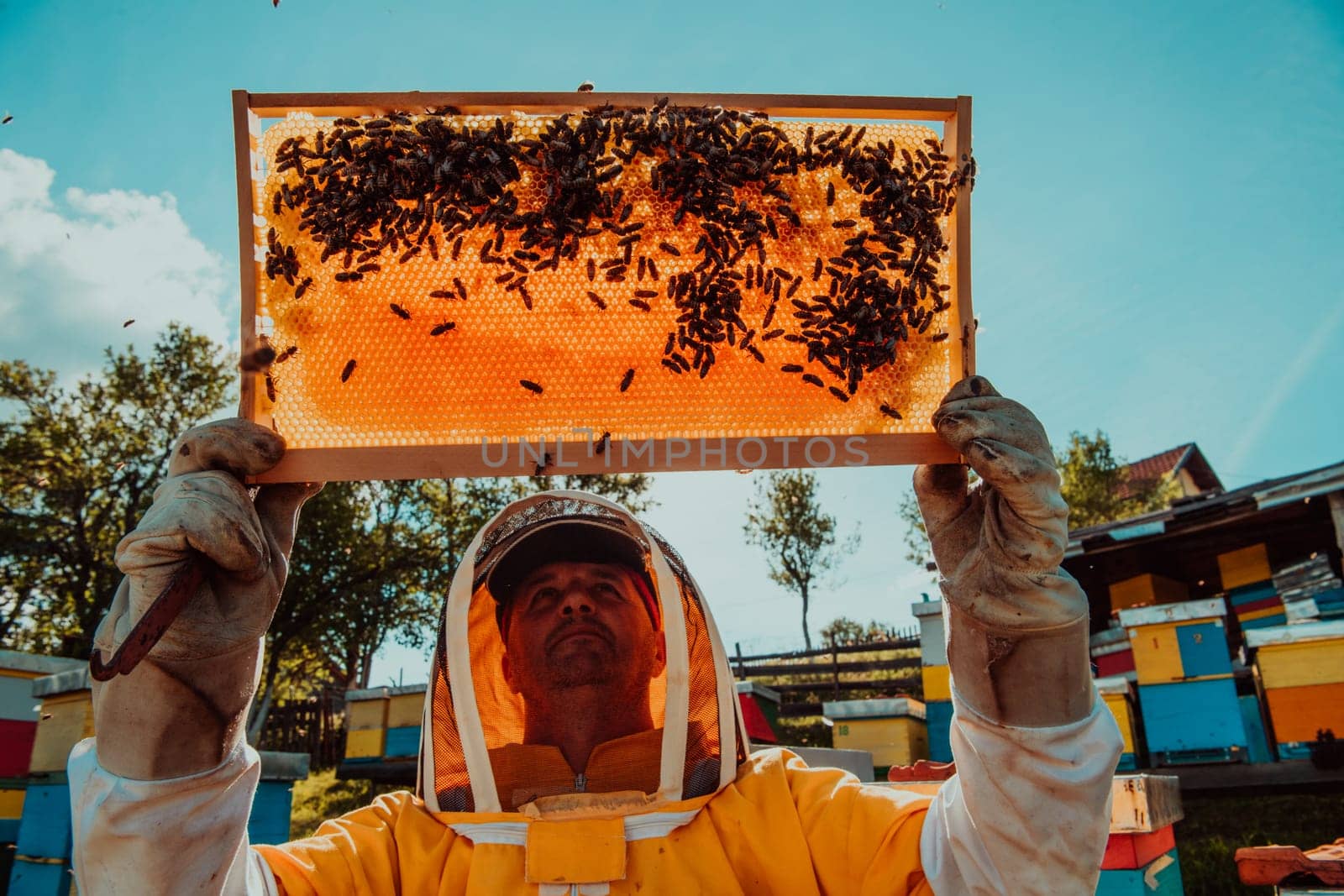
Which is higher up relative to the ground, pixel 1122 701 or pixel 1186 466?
pixel 1186 466

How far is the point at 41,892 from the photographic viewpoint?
19.0 feet

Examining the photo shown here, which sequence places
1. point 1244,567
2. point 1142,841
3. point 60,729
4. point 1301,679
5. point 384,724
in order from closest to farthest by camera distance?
point 1142,841, point 60,729, point 1301,679, point 384,724, point 1244,567

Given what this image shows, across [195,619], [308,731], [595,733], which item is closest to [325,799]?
[308,731]

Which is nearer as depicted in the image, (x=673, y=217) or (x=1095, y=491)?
(x=673, y=217)

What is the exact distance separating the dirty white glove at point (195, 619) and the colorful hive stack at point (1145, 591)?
44.9ft

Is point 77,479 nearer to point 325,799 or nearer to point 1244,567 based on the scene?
point 325,799

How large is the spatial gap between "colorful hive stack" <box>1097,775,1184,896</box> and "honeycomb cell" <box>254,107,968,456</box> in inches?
83.0

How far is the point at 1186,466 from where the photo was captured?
135 ft

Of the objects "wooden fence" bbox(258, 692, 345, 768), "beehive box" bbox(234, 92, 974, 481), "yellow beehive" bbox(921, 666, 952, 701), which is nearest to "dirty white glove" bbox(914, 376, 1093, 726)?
"beehive box" bbox(234, 92, 974, 481)

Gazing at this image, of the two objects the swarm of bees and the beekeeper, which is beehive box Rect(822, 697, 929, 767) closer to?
the beekeeper

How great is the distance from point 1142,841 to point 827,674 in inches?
684

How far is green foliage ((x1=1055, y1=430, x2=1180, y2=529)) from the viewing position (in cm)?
3027

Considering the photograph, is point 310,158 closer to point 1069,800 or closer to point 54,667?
point 1069,800

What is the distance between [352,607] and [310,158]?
19322mm
